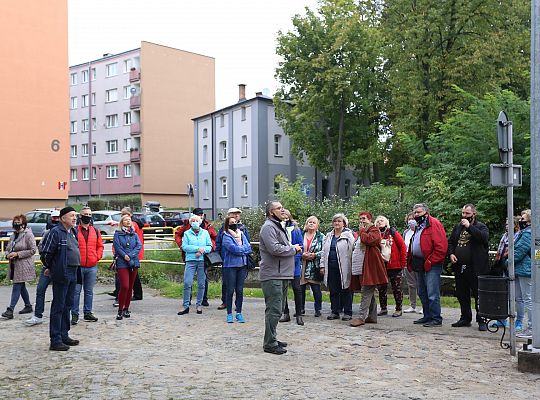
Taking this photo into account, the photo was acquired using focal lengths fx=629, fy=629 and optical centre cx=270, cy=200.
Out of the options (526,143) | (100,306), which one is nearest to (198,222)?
(100,306)

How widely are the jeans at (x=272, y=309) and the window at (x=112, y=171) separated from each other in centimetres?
6026

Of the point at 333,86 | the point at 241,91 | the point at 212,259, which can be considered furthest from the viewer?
the point at 241,91

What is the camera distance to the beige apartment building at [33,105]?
1677 inches

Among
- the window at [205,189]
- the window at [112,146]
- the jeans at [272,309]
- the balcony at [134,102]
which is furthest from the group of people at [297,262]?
the window at [112,146]

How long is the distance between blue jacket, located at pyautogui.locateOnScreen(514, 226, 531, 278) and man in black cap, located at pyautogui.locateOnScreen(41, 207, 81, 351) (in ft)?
21.1

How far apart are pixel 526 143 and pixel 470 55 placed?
39.1 ft

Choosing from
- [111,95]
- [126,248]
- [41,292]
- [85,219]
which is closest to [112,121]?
[111,95]

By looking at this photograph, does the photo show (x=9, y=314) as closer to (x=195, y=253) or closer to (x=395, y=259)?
(x=195, y=253)

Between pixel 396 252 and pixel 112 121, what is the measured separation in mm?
59670

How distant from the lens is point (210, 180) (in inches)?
2265

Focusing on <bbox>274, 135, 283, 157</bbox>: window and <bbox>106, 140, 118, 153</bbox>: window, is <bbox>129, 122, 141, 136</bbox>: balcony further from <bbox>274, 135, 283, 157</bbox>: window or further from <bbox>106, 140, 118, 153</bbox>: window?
<bbox>274, 135, 283, 157</bbox>: window

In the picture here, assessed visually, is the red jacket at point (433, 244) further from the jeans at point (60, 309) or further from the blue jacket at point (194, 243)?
the jeans at point (60, 309)

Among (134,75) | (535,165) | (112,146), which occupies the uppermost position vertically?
(134,75)

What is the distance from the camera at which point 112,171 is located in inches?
2638
